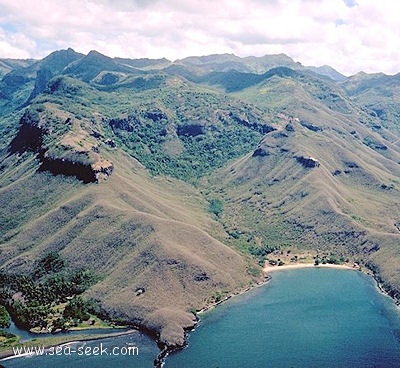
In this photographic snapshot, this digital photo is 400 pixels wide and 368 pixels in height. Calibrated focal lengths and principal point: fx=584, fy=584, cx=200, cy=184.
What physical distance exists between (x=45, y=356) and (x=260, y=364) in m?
73.0

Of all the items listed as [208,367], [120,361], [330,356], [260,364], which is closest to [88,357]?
[120,361]

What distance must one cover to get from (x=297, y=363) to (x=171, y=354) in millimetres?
42468

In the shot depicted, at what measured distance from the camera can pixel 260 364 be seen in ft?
630

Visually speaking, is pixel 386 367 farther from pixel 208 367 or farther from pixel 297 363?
pixel 208 367

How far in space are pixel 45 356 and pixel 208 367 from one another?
56328 mm

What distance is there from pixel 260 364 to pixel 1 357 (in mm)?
87196

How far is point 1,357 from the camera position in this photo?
197625 millimetres

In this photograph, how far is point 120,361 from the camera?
7638 inches

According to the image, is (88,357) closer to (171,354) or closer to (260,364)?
(171,354)

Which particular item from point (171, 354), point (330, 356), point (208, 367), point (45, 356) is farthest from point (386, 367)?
point (45, 356)

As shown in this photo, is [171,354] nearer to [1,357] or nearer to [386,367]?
[1,357]

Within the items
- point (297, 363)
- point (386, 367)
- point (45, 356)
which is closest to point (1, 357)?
point (45, 356)

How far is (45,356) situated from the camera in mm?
199375

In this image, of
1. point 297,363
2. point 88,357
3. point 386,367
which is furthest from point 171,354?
point 386,367
